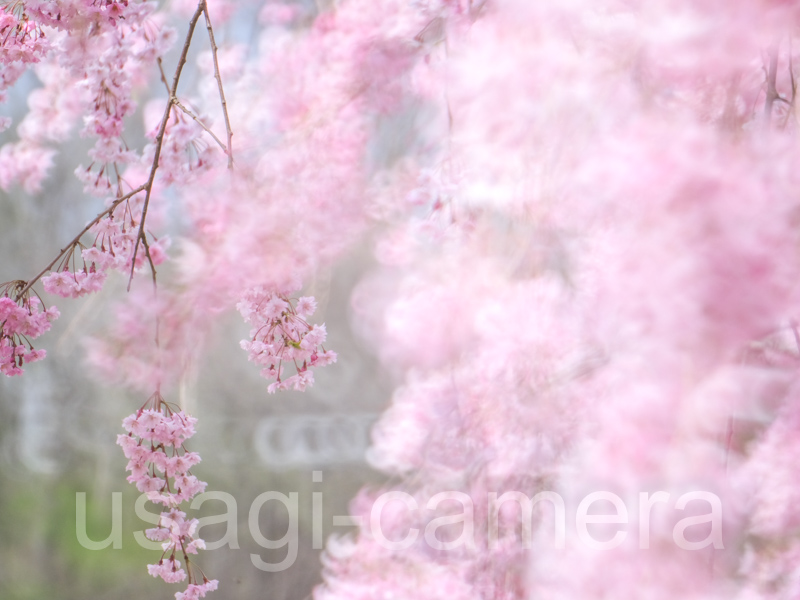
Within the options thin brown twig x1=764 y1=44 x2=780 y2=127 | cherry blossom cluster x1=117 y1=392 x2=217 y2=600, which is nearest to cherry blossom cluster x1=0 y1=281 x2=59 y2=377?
cherry blossom cluster x1=117 y1=392 x2=217 y2=600

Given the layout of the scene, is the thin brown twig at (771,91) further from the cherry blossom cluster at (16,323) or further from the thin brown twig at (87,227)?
the cherry blossom cluster at (16,323)

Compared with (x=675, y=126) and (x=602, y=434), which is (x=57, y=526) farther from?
(x=675, y=126)

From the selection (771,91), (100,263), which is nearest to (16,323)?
(100,263)

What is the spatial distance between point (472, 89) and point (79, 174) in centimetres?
49

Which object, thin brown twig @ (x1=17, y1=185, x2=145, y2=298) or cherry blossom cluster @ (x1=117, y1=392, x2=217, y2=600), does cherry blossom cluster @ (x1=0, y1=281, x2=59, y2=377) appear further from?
cherry blossom cluster @ (x1=117, y1=392, x2=217, y2=600)

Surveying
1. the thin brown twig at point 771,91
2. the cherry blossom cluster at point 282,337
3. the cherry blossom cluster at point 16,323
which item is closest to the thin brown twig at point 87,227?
the cherry blossom cluster at point 16,323

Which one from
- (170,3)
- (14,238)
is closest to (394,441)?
(170,3)

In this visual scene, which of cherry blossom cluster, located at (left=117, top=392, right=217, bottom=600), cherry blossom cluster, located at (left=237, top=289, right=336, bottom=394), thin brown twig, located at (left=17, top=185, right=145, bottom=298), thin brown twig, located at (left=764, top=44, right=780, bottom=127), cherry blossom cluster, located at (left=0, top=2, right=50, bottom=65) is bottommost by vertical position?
cherry blossom cluster, located at (left=117, top=392, right=217, bottom=600)

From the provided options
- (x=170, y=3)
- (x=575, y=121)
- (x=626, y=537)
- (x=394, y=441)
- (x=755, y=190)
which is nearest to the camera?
(x=755, y=190)

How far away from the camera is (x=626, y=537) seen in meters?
0.64

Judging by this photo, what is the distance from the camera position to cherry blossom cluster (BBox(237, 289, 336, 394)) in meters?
0.65

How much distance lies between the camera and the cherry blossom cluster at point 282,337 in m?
0.65

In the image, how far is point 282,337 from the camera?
0.68 m

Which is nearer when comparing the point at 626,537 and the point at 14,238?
the point at 626,537
